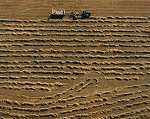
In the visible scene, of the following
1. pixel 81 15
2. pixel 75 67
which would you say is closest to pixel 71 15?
pixel 81 15

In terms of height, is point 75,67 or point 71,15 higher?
point 71,15

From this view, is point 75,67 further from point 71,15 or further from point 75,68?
point 71,15

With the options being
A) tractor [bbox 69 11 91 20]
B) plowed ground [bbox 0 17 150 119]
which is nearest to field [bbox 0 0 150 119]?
plowed ground [bbox 0 17 150 119]

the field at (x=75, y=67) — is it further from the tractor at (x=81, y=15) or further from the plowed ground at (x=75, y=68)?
the tractor at (x=81, y=15)

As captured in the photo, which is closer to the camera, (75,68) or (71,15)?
(75,68)

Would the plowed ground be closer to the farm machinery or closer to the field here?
the field

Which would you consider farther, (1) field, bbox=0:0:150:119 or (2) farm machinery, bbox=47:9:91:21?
(2) farm machinery, bbox=47:9:91:21

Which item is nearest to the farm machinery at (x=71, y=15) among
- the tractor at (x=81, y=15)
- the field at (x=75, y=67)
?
the tractor at (x=81, y=15)

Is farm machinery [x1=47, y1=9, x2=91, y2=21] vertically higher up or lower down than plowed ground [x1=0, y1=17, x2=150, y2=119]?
higher up

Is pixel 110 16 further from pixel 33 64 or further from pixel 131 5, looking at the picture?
pixel 33 64
